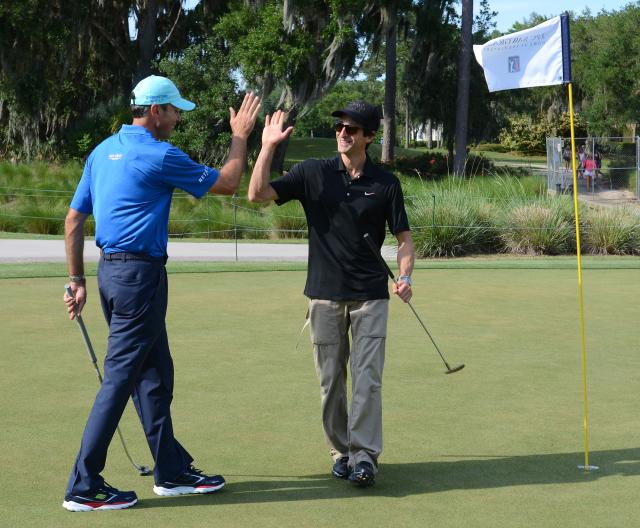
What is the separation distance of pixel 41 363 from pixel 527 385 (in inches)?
149

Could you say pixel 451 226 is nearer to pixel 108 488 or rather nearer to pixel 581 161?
pixel 108 488

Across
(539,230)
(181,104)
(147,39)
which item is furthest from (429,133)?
(181,104)

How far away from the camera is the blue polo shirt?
17.3 ft

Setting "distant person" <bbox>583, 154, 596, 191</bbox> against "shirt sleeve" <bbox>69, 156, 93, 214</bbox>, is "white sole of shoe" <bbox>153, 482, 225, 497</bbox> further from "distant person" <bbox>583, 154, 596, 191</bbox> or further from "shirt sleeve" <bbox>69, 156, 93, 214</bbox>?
"distant person" <bbox>583, 154, 596, 191</bbox>

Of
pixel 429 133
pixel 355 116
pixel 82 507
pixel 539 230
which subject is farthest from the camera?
pixel 429 133

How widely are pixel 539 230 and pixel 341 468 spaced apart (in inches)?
622

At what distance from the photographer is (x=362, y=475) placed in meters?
5.56

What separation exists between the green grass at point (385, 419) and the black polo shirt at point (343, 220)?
996mm

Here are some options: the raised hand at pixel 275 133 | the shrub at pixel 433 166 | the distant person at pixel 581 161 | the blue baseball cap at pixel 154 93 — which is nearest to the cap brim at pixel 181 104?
the blue baseball cap at pixel 154 93

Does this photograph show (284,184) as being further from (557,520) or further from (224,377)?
(224,377)

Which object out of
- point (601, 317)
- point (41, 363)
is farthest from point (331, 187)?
point (601, 317)

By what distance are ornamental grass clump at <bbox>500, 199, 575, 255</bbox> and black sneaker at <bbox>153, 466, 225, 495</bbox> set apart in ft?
53.2

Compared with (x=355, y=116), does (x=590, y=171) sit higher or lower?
lower

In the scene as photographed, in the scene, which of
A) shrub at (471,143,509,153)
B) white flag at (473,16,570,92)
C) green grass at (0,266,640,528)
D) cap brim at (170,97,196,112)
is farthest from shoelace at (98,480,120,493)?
shrub at (471,143,509,153)
